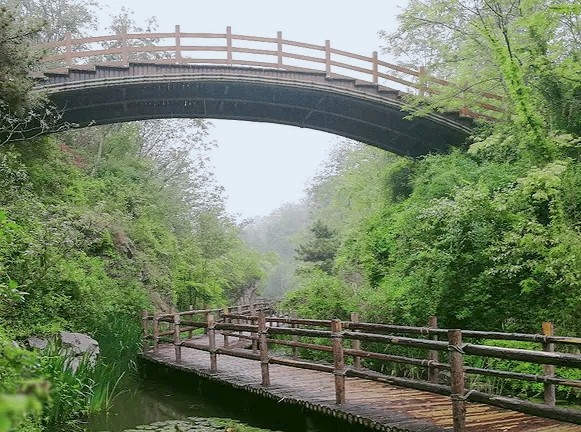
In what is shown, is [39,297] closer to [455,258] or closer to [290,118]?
[455,258]

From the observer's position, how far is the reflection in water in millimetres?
7082

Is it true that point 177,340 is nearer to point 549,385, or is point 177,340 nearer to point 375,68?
→ point 549,385

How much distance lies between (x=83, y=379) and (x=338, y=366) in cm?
325

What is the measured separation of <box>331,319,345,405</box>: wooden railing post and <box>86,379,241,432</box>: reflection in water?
6.88 feet

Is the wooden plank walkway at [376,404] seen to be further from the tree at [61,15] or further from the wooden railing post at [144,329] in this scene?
the tree at [61,15]

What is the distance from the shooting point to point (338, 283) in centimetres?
1179

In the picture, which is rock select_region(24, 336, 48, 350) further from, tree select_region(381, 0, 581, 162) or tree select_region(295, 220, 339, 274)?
tree select_region(295, 220, 339, 274)

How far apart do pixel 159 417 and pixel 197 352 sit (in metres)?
4.05

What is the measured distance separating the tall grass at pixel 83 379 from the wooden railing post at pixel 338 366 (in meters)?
2.87

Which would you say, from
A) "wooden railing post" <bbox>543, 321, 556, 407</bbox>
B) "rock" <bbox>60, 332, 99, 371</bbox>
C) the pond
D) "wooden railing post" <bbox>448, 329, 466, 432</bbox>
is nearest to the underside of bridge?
"rock" <bbox>60, 332, 99, 371</bbox>

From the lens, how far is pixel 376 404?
589cm

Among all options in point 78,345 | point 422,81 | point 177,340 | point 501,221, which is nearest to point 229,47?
point 422,81

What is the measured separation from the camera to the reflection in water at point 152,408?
7.08 m

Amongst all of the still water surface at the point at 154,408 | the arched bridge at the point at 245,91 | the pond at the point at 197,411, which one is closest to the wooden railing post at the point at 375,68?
the arched bridge at the point at 245,91
